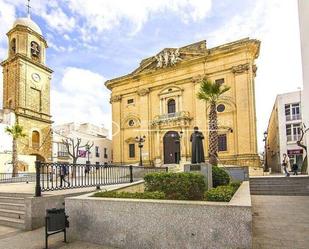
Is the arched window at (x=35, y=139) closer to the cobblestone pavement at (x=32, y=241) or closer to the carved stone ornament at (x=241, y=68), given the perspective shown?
the carved stone ornament at (x=241, y=68)

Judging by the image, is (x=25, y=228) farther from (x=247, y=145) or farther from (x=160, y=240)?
(x=247, y=145)

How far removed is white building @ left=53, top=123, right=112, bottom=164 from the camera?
39.7 m

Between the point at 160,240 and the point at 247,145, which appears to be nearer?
the point at 160,240

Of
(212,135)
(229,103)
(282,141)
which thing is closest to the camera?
(212,135)

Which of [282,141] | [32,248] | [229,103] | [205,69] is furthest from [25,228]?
[282,141]

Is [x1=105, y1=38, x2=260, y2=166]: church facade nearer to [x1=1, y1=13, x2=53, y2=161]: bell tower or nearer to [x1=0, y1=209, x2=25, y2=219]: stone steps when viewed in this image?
[x1=1, y1=13, x2=53, y2=161]: bell tower

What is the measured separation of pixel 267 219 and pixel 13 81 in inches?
1397

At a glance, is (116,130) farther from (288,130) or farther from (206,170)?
(206,170)

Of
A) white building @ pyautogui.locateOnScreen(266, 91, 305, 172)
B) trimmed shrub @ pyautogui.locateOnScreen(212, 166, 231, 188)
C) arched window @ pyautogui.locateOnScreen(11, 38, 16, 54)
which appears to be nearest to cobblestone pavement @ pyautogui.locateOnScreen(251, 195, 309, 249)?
trimmed shrub @ pyautogui.locateOnScreen(212, 166, 231, 188)

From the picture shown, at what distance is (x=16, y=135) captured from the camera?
26156mm

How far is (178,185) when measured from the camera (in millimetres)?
6770

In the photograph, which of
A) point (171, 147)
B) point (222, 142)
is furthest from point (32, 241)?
point (171, 147)

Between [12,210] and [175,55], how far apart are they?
26.9 meters

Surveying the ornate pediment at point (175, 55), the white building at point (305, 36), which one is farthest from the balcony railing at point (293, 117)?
the white building at point (305, 36)
